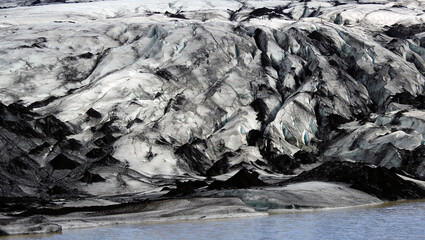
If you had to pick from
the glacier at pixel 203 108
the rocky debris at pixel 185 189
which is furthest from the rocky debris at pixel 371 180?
the rocky debris at pixel 185 189

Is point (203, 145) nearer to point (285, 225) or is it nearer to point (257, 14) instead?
point (285, 225)

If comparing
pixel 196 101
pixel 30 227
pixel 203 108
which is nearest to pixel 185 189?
pixel 30 227

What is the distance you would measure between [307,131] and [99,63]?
1711cm

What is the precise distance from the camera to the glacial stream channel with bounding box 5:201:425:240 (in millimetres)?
20625

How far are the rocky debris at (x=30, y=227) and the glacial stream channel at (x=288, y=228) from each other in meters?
0.43

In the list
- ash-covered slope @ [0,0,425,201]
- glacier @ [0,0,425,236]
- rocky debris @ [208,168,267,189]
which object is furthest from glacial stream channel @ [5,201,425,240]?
ash-covered slope @ [0,0,425,201]

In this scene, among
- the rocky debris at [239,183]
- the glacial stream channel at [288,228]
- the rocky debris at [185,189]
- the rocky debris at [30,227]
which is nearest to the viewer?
the glacial stream channel at [288,228]

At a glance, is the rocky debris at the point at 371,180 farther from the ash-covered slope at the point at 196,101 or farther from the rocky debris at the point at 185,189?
the ash-covered slope at the point at 196,101

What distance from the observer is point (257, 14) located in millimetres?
73250

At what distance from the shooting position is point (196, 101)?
48.6m

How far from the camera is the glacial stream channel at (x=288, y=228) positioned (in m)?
20.6

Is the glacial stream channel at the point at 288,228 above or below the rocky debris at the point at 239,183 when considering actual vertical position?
above

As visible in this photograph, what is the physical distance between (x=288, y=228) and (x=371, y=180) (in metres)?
11.4

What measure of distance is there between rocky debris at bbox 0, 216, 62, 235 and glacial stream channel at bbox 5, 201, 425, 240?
1.40 ft
